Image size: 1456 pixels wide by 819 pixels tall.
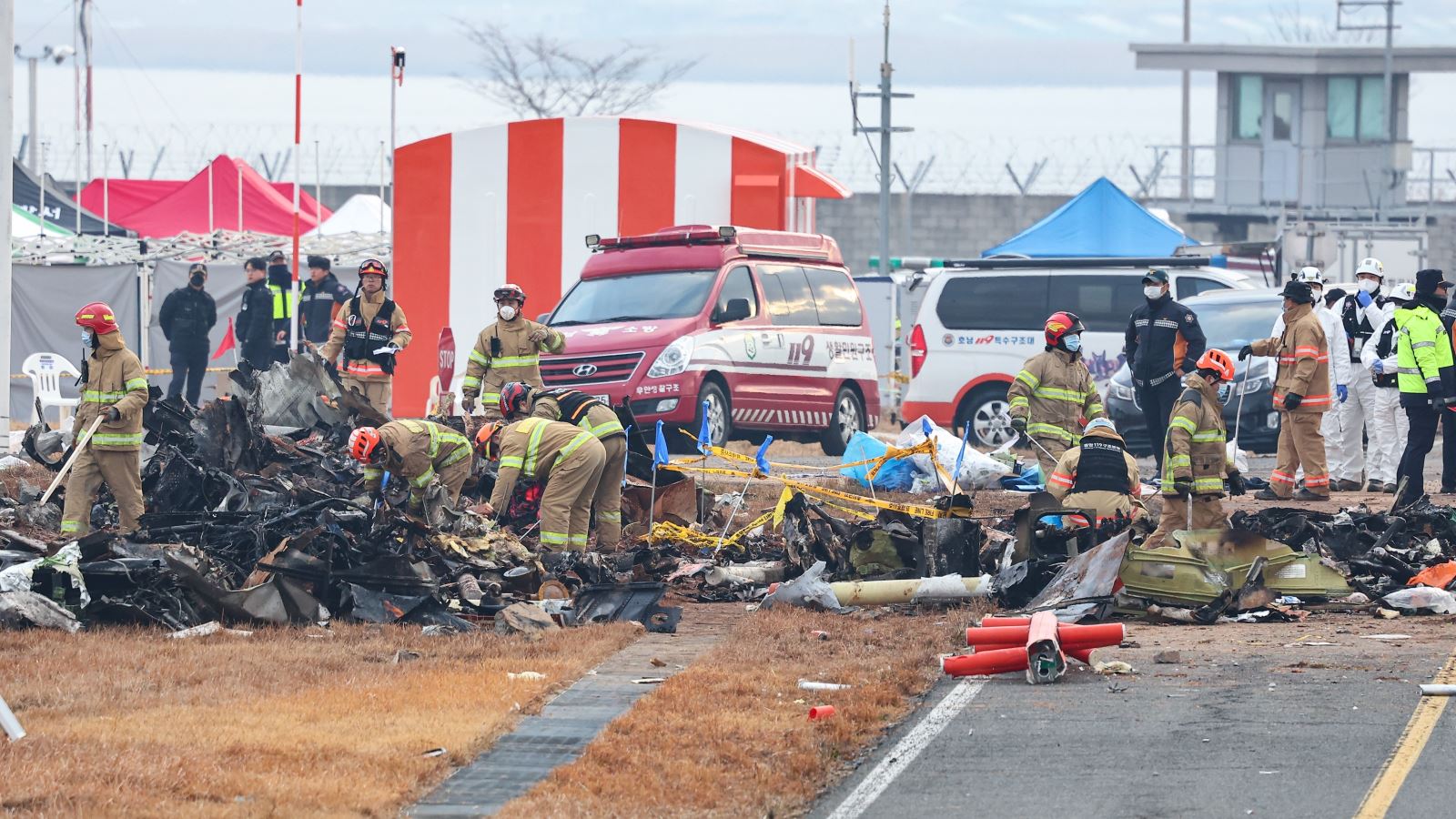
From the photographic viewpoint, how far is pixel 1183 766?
290 inches

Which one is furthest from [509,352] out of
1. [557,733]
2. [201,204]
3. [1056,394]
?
[201,204]

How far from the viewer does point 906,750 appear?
25.5 ft

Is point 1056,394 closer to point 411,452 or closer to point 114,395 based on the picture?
point 411,452

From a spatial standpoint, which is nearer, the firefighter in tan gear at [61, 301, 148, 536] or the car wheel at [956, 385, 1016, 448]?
the firefighter in tan gear at [61, 301, 148, 536]

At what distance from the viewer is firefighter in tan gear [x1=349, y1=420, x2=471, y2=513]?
1159 centimetres

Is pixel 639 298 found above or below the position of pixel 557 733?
above

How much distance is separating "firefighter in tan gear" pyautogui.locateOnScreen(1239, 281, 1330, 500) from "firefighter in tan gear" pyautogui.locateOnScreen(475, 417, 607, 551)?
608 cm

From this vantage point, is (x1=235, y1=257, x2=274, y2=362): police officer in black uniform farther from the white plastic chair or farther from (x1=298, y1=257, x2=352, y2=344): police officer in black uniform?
the white plastic chair

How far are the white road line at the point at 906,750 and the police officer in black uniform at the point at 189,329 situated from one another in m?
14.1

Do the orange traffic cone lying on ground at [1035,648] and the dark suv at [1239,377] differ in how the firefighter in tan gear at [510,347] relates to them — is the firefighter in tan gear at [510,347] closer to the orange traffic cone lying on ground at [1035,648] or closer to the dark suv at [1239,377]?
the dark suv at [1239,377]

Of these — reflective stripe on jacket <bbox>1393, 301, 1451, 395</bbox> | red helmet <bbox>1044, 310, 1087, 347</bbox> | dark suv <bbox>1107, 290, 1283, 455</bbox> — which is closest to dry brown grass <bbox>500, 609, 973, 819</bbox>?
red helmet <bbox>1044, 310, 1087, 347</bbox>

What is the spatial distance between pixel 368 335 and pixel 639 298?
3159 mm

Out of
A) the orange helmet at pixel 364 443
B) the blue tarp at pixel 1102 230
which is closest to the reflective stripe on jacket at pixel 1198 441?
the orange helmet at pixel 364 443

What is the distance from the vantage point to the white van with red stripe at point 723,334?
17969 millimetres
